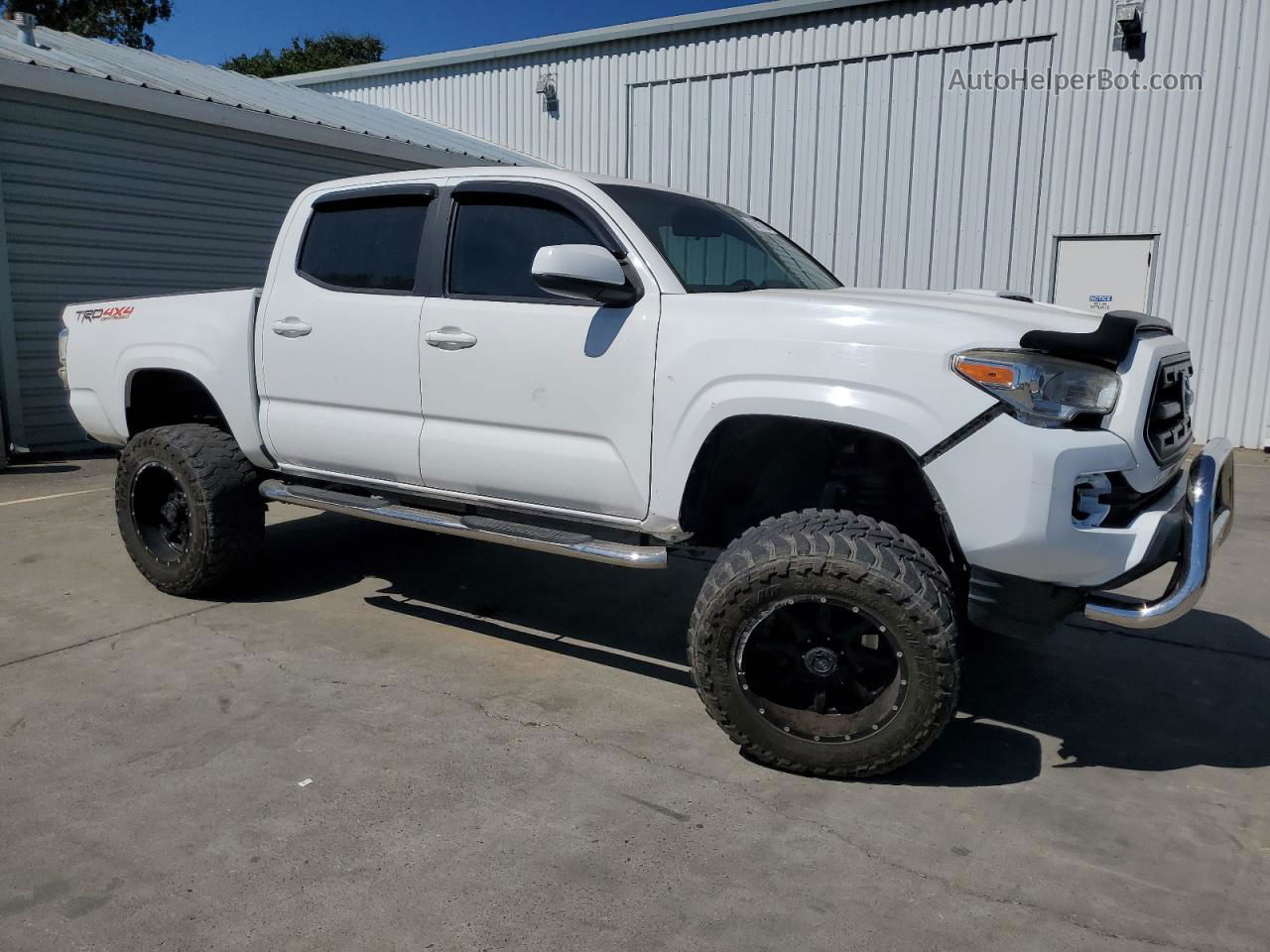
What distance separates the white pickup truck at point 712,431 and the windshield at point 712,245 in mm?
18

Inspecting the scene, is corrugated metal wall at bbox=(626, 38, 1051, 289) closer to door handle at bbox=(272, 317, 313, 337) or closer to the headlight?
door handle at bbox=(272, 317, 313, 337)

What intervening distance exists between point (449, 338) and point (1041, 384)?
2.32 metres

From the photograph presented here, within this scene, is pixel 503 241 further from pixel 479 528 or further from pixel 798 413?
pixel 798 413

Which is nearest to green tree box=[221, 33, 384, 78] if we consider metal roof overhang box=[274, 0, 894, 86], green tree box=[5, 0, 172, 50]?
green tree box=[5, 0, 172, 50]

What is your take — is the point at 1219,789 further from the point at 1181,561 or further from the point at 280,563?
the point at 280,563

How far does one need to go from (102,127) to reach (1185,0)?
39.3ft

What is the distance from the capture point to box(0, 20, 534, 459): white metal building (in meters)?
9.55

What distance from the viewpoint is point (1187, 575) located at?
2932mm

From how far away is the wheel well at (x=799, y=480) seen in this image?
11.7ft

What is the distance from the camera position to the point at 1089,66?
1173cm

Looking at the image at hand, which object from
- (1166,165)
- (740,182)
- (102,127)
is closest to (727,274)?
(102,127)

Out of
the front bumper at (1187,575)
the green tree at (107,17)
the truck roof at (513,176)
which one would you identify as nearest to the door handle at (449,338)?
the truck roof at (513,176)

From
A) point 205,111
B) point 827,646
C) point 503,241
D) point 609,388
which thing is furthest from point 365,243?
point 205,111

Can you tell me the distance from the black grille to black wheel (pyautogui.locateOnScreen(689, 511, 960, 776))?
2.63 feet
